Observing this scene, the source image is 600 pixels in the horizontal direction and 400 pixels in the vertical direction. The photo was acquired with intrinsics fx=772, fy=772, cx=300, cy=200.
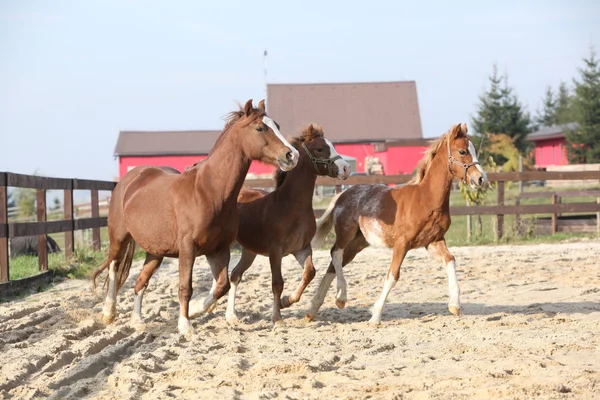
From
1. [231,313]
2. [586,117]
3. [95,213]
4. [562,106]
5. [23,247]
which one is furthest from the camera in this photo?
[562,106]

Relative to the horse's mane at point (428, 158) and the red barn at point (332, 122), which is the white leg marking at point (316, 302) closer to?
the horse's mane at point (428, 158)

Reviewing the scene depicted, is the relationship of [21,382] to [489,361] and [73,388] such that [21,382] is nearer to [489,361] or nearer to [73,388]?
[73,388]

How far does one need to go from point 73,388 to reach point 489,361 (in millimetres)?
2749

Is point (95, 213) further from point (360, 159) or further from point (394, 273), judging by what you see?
point (360, 159)

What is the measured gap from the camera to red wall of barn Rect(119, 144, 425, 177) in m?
43.3

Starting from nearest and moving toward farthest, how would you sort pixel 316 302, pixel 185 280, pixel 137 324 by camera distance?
pixel 185 280
pixel 137 324
pixel 316 302

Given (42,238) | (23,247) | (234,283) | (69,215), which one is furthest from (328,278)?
(23,247)

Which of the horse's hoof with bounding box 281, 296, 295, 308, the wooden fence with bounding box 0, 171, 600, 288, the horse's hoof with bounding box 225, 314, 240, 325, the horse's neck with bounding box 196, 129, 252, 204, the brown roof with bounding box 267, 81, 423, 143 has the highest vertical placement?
the brown roof with bounding box 267, 81, 423, 143

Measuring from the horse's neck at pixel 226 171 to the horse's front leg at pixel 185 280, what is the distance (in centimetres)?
50

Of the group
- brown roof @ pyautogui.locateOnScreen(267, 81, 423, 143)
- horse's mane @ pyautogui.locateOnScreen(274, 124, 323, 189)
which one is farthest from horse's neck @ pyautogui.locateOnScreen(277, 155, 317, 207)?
brown roof @ pyautogui.locateOnScreen(267, 81, 423, 143)

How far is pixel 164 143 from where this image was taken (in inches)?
1980

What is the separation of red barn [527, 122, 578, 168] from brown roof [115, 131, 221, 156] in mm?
22456

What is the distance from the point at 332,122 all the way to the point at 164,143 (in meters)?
Result: 11.1

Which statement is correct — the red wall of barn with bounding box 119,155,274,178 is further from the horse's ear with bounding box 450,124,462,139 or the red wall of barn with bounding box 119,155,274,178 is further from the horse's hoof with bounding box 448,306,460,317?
the horse's hoof with bounding box 448,306,460,317
